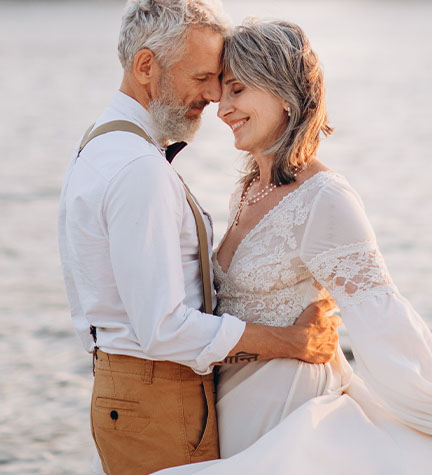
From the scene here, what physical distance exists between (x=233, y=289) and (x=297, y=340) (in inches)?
11.7

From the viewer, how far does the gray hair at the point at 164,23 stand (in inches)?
113

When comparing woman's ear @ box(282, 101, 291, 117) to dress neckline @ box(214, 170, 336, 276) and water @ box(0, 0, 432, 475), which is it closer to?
dress neckline @ box(214, 170, 336, 276)

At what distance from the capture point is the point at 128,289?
8.49 feet

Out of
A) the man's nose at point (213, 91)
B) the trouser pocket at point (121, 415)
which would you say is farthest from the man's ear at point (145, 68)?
the trouser pocket at point (121, 415)

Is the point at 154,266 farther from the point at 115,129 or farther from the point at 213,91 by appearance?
the point at 213,91

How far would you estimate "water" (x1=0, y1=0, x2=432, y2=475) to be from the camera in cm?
573

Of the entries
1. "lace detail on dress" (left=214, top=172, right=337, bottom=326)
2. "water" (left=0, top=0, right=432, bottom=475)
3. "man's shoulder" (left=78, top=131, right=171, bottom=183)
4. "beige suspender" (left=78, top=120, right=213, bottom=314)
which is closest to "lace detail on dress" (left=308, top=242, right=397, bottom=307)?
"lace detail on dress" (left=214, top=172, right=337, bottom=326)

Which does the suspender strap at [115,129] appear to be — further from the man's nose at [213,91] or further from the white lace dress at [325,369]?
the white lace dress at [325,369]

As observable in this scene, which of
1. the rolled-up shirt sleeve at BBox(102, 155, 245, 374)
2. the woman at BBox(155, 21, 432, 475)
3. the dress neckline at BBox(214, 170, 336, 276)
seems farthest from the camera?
the dress neckline at BBox(214, 170, 336, 276)

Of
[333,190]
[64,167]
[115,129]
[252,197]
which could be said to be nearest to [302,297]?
[333,190]

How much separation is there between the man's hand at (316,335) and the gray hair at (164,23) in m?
0.95

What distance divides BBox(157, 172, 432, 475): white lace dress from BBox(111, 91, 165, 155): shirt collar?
1.64 ft

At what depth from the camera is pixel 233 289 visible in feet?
9.75

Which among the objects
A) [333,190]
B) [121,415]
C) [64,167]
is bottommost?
[64,167]
